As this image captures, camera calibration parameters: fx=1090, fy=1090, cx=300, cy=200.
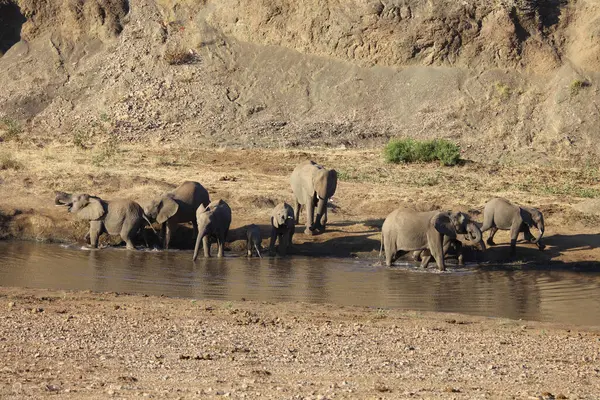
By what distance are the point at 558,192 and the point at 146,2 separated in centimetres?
2496

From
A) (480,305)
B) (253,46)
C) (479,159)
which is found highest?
(253,46)

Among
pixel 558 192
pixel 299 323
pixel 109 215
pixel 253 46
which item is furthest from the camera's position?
pixel 253 46

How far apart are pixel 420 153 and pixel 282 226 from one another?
11054mm

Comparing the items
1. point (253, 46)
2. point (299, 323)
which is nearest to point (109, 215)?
point (299, 323)

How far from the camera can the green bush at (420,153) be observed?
29.7 meters

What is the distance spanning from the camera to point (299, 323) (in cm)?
1236

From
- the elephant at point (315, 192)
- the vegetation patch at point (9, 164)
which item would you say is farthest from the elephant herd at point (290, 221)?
the vegetation patch at point (9, 164)

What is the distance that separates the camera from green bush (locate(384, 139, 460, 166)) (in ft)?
97.5

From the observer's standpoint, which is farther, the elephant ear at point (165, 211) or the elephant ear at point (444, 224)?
the elephant ear at point (165, 211)

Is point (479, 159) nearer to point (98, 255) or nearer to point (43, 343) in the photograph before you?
point (98, 255)

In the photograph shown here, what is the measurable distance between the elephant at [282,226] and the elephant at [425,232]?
69.2 inches

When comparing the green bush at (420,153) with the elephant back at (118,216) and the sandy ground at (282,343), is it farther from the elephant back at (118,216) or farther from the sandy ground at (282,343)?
the elephant back at (118,216)

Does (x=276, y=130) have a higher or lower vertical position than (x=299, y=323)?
higher

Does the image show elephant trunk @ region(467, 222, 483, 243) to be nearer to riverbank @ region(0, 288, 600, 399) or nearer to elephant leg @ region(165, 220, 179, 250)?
riverbank @ region(0, 288, 600, 399)
